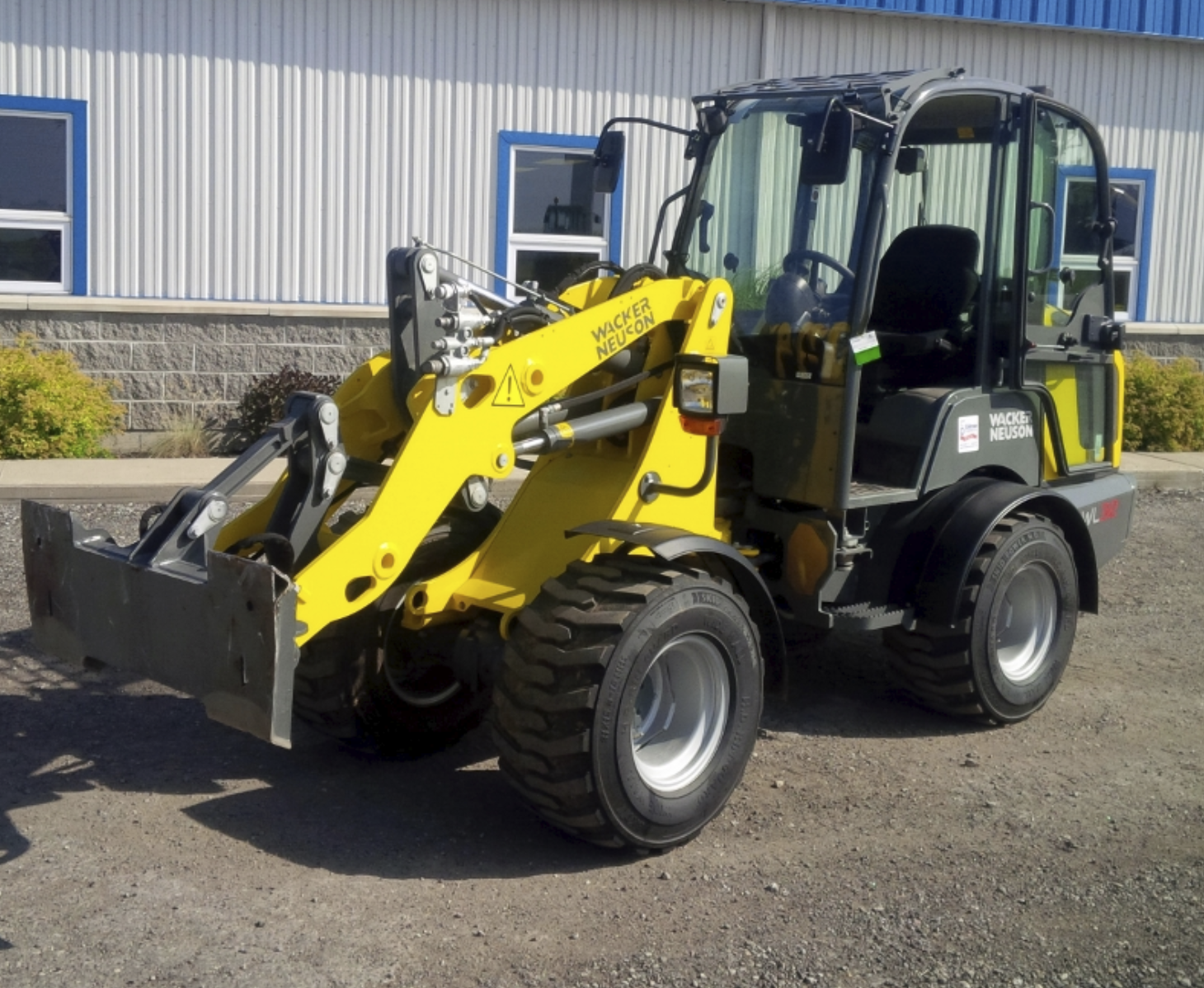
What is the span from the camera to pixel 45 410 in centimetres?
1173

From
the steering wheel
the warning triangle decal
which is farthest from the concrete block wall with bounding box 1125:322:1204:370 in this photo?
the warning triangle decal

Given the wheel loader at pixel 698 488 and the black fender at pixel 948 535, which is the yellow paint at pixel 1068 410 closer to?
the wheel loader at pixel 698 488

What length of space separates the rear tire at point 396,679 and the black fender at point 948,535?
5.85ft

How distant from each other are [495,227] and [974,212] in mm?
7887

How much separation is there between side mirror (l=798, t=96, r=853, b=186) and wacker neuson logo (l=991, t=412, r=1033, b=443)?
5.21ft

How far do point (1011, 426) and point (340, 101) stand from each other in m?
8.48

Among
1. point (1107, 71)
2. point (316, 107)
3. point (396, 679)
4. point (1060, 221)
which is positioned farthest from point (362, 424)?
point (1107, 71)

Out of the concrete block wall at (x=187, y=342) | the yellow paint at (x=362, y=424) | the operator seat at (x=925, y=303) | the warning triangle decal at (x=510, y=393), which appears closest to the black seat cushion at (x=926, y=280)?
the operator seat at (x=925, y=303)

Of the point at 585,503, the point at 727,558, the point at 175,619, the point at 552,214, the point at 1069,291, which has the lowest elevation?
the point at 175,619

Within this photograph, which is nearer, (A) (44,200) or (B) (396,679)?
(B) (396,679)

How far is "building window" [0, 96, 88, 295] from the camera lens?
1260 cm

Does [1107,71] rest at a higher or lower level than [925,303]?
higher

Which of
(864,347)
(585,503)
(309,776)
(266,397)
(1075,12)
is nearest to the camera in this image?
(585,503)

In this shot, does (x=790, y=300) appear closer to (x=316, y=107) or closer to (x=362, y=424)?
(x=362, y=424)
